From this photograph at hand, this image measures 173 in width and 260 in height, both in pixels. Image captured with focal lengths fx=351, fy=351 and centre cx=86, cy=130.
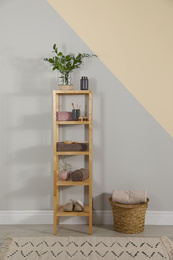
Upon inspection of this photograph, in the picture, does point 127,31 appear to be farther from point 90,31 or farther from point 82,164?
point 82,164

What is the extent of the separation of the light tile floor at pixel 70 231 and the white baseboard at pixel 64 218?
66mm

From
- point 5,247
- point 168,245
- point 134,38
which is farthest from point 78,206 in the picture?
point 134,38

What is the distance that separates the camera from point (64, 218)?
11.4 feet

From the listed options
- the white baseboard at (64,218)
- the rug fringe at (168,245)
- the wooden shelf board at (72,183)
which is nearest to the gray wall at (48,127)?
the white baseboard at (64,218)

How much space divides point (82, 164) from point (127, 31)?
1.38 m

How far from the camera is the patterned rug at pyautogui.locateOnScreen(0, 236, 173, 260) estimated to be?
2699 mm

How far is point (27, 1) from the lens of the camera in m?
3.43

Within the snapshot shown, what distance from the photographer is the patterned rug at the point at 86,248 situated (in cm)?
270

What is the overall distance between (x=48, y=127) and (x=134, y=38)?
3.97 feet

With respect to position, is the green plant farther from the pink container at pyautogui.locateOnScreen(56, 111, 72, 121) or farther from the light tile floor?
the light tile floor

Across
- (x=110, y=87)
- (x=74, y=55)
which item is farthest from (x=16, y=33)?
(x=110, y=87)

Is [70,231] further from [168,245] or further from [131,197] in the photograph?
[168,245]

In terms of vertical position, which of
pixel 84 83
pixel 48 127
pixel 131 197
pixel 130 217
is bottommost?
pixel 130 217

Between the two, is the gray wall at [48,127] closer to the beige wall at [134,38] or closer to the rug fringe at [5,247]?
the beige wall at [134,38]
